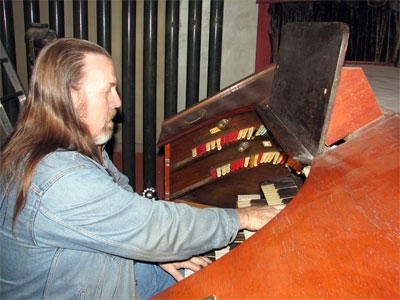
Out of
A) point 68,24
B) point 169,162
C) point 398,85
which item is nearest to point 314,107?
point 398,85

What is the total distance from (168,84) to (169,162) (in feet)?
5.03

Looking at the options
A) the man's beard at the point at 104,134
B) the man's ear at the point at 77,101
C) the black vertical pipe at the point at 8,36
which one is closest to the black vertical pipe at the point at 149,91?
the black vertical pipe at the point at 8,36

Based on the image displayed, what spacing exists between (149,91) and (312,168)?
2.56m

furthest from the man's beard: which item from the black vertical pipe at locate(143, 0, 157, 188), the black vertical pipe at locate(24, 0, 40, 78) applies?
the black vertical pipe at locate(24, 0, 40, 78)

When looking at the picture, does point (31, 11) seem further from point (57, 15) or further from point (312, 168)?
point (312, 168)

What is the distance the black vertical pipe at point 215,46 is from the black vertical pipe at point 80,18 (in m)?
1.18

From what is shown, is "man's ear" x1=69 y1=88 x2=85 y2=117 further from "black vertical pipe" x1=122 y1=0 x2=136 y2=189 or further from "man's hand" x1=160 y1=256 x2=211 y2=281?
"black vertical pipe" x1=122 y1=0 x2=136 y2=189

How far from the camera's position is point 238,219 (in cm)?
109

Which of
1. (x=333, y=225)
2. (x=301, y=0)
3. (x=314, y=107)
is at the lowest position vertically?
(x=333, y=225)

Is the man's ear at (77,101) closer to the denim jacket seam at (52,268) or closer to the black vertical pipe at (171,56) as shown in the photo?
the denim jacket seam at (52,268)

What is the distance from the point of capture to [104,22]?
326cm

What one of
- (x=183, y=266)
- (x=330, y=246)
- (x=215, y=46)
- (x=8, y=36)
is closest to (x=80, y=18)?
(x=8, y=36)

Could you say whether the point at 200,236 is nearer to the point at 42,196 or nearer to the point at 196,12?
the point at 42,196

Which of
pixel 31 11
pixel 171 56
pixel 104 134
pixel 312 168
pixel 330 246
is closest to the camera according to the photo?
pixel 330 246
